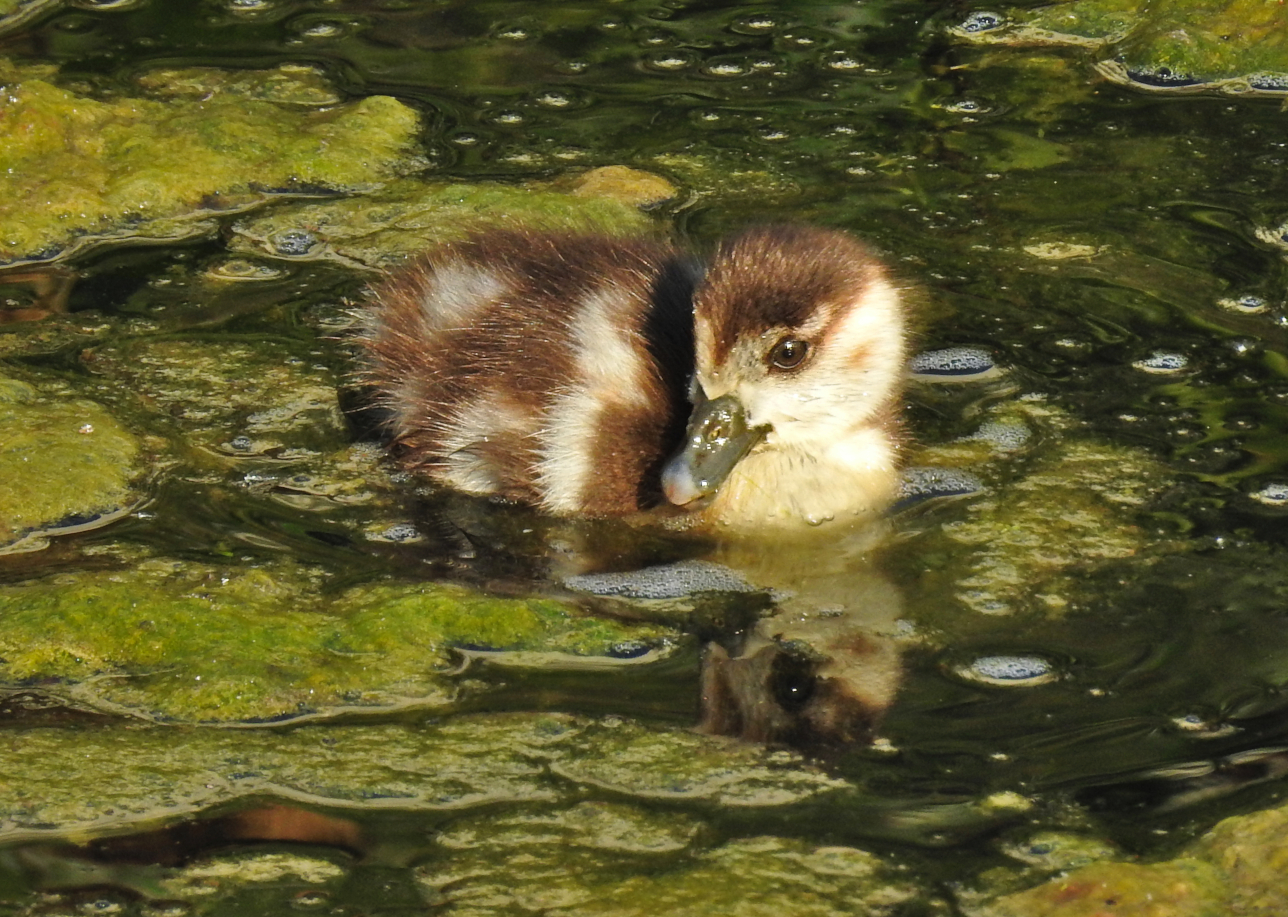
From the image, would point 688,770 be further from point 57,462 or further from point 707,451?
point 57,462

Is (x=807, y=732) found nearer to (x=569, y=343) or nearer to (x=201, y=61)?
(x=569, y=343)

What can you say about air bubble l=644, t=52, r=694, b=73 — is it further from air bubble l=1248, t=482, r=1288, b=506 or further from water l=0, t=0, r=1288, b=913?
air bubble l=1248, t=482, r=1288, b=506

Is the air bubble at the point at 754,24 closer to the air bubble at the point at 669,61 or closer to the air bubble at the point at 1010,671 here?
the air bubble at the point at 669,61

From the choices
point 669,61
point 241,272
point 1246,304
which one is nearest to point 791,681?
point 1246,304

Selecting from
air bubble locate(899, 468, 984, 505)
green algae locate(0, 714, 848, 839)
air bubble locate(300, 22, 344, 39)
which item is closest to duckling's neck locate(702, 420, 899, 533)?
air bubble locate(899, 468, 984, 505)

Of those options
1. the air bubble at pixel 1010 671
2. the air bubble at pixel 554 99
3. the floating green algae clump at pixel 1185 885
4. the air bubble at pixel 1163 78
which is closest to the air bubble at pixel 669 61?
the air bubble at pixel 554 99

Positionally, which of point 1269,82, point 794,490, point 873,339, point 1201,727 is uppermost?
point 1269,82

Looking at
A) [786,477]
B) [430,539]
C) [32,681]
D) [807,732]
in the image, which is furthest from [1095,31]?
[32,681]
